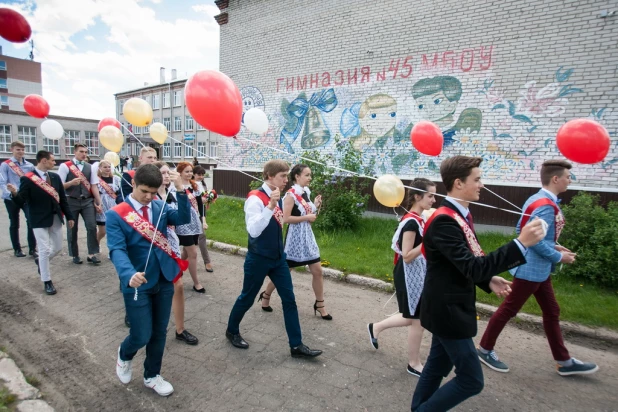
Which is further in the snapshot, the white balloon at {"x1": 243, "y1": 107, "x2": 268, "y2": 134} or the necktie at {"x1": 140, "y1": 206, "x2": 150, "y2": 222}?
the white balloon at {"x1": 243, "y1": 107, "x2": 268, "y2": 134}

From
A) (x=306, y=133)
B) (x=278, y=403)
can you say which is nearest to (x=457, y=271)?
(x=278, y=403)

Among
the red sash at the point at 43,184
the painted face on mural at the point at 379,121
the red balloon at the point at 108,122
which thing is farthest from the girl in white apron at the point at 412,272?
the painted face on mural at the point at 379,121

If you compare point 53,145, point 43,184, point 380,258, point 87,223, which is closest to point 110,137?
point 43,184

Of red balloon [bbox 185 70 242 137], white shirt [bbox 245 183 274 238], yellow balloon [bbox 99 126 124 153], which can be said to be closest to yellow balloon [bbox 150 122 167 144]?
yellow balloon [bbox 99 126 124 153]

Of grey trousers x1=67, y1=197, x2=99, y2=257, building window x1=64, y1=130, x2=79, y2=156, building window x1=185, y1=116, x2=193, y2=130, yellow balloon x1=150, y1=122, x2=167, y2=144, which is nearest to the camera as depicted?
yellow balloon x1=150, y1=122, x2=167, y2=144

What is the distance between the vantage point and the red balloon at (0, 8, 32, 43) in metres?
3.52

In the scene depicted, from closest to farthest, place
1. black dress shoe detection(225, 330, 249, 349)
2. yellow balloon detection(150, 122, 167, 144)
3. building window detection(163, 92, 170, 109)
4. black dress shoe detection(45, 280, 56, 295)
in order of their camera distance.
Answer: black dress shoe detection(225, 330, 249, 349) < black dress shoe detection(45, 280, 56, 295) < yellow balloon detection(150, 122, 167, 144) < building window detection(163, 92, 170, 109)

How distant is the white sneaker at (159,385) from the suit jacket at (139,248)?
817 mm

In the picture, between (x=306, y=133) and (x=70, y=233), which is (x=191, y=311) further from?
(x=306, y=133)

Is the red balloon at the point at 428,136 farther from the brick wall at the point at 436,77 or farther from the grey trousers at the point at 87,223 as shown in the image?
the grey trousers at the point at 87,223

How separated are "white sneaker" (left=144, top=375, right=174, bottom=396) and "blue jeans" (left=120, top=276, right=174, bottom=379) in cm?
4

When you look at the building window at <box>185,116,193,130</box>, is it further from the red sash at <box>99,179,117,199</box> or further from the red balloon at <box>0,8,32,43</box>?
the red balloon at <box>0,8,32,43</box>

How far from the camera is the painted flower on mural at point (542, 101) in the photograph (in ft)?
25.2

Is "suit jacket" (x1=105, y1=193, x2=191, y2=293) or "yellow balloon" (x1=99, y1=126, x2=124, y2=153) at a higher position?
"yellow balloon" (x1=99, y1=126, x2=124, y2=153)
